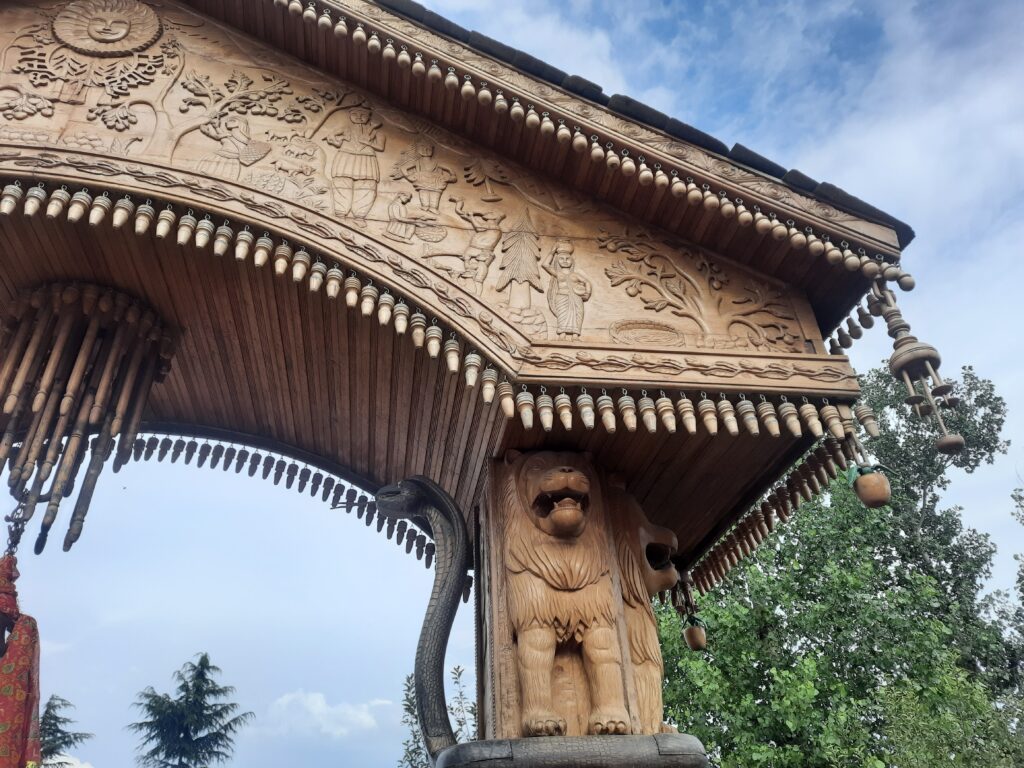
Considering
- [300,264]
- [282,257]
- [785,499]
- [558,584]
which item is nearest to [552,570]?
[558,584]

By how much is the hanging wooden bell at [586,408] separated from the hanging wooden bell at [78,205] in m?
3.03

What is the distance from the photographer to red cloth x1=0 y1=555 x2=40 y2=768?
4867mm

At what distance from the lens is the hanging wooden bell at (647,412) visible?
396 cm

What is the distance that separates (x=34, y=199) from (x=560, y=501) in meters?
3.51

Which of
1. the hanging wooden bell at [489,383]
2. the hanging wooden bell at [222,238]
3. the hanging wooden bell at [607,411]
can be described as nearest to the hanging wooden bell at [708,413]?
the hanging wooden bell at [607,411]

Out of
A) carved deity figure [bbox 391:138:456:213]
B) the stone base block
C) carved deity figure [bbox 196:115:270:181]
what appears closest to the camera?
the stone base block

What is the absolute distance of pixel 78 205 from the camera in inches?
162

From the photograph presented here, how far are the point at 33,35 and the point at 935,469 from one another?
17758 mm

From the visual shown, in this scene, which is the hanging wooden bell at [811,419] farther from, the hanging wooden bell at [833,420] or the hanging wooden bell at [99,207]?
the hanging wooden bell at [99,207]

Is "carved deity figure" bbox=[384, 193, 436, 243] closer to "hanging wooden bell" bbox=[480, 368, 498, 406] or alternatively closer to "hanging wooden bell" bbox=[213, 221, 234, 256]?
"hanging wooden bell" bbox=[213, 221, 234, 256]

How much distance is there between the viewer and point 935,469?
53.4 ft

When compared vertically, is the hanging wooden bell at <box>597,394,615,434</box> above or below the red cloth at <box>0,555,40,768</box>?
above

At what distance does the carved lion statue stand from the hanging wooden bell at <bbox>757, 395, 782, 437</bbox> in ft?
3.53

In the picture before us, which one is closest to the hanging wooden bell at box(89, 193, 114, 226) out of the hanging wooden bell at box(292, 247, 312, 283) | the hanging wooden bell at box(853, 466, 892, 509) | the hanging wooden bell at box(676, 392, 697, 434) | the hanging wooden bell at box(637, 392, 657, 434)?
the hanging wooden bell at box(292, 247, 312, 283)
